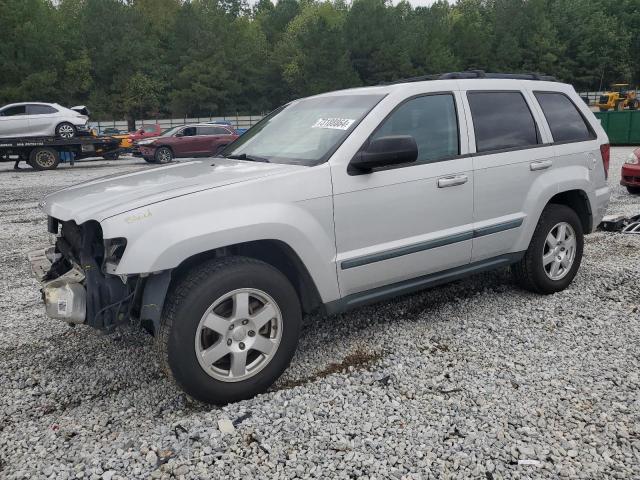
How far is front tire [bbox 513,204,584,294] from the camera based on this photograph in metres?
4.45

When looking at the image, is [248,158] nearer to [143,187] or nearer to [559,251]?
[143,187]

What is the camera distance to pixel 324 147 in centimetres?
348

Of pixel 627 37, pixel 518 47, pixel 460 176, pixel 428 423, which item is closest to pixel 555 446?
pixel 428 423

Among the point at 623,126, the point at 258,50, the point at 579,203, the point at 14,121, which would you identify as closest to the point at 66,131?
the point at 14,121

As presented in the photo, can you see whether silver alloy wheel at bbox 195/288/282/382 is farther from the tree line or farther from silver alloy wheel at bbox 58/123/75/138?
the tree line

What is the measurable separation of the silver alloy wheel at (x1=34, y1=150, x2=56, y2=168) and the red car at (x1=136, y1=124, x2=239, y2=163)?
10.7 ft

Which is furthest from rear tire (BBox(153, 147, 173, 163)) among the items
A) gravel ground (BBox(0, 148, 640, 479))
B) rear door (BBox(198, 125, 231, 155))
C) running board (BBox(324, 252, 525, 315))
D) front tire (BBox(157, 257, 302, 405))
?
front tire (BBox(157, 257, 302, 405))

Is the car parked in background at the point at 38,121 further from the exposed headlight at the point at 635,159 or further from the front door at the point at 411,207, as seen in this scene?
the front door at the point at 411,207

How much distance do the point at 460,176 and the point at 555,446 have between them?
1.86 meters

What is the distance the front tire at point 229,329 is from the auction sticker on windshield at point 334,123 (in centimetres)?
109

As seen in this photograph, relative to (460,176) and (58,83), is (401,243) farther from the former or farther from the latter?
(58,83)

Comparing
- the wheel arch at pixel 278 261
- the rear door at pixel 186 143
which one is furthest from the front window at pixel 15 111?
the wheel arch at pixel 278 261

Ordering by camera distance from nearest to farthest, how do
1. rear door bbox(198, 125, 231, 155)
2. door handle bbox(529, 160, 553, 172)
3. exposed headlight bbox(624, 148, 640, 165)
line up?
door handle bbox(529, 160, 553, 172)
exposed headlight bbox(624, 148, 640, 165)
rear door bbox(198, 125, 231, 155)

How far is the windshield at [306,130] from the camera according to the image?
11.5 ft
